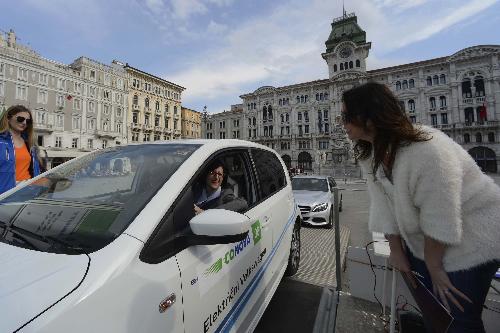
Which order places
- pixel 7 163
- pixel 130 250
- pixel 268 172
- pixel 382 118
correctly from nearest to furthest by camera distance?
pixel 130 250 → pixel 382 118 → pixel 7 163 → pixel 268 172

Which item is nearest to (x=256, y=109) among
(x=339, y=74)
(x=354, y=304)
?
(x=339, y=74)

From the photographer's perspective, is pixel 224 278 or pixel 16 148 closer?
pixel 224 278

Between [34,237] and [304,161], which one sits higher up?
[304,161]

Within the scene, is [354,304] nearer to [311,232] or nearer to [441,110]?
[311,232]

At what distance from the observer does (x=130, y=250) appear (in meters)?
1.18

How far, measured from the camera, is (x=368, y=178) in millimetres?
1729

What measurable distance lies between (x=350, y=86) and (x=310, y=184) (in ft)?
148

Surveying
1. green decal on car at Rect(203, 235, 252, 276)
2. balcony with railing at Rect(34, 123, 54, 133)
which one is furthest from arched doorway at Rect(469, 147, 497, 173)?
→ balcony with railing at Rect(34, 123, 54, 133)

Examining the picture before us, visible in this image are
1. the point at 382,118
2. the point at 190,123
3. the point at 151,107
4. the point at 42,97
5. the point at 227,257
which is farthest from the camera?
the point at 190,123

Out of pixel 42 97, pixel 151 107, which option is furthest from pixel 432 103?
pixel 42 97

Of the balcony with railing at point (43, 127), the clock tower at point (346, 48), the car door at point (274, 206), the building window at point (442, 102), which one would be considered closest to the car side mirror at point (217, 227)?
the car door at point (274, 206)

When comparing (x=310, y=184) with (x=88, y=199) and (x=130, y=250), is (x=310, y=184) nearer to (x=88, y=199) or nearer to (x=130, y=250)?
(x=88, y=199)

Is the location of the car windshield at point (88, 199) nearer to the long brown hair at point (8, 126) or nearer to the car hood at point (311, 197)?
the long brown hair at point (8, 126)

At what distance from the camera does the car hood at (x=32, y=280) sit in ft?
2.86
